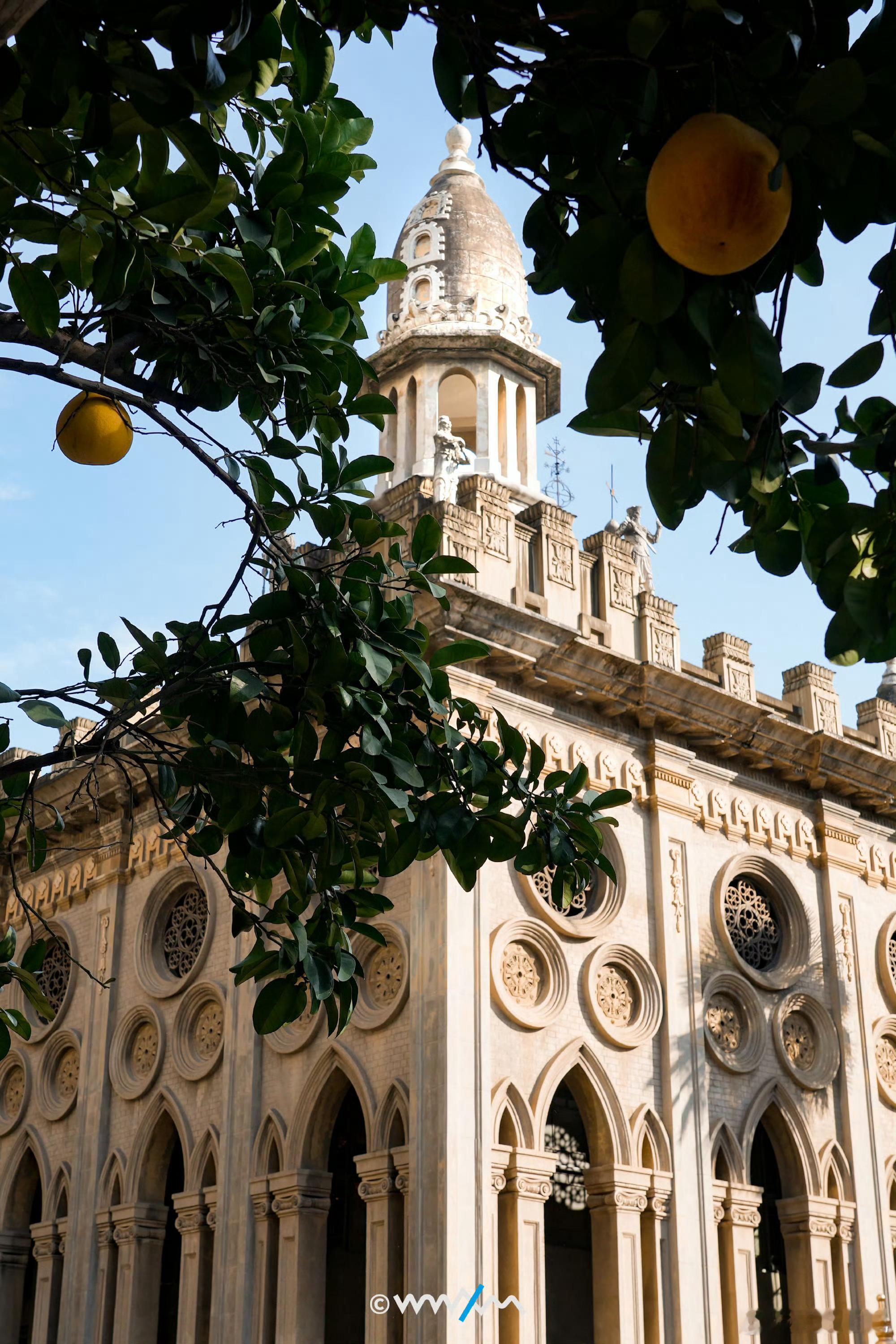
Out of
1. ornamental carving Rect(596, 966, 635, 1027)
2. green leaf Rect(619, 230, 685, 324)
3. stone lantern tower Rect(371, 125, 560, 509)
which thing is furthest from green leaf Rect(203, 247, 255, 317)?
stone lantern tower Rect(371, 125, 560, 509)

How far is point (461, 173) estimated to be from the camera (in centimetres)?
2806

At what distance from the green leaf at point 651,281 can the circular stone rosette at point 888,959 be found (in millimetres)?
21152

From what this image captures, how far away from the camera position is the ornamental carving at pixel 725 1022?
20.2 meters

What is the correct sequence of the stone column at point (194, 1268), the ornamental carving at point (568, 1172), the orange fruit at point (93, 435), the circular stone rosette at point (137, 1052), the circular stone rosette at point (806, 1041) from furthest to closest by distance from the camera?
the circular stone rosette at point (137, 1052), the circular stone rosette at point (806, 1041), the stone column at point (194, 1268), the ornamental carving at point (568, 1172), the orange fruit at point (93, 435)

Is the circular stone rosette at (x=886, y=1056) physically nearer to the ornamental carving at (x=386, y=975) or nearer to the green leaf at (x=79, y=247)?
the ornamental carving at (x=386, y=975)

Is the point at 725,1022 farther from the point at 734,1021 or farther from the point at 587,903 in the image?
the point at 587,903

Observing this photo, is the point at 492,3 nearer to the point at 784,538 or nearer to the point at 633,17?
the point at 633,17

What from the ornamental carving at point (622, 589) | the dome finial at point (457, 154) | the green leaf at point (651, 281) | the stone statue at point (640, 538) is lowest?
the green leaf at point (651, 281)

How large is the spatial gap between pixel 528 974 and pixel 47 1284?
31.7 ft

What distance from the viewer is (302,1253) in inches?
720

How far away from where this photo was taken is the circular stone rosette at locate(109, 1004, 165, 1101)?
2170 cm

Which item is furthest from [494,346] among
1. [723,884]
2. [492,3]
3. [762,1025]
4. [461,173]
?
[492,3]

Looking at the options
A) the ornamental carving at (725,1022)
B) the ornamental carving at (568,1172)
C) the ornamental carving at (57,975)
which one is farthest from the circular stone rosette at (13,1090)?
the ornamental carving at (725,1022)

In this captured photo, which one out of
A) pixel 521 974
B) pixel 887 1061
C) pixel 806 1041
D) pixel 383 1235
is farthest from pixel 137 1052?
pixel 887 1061
